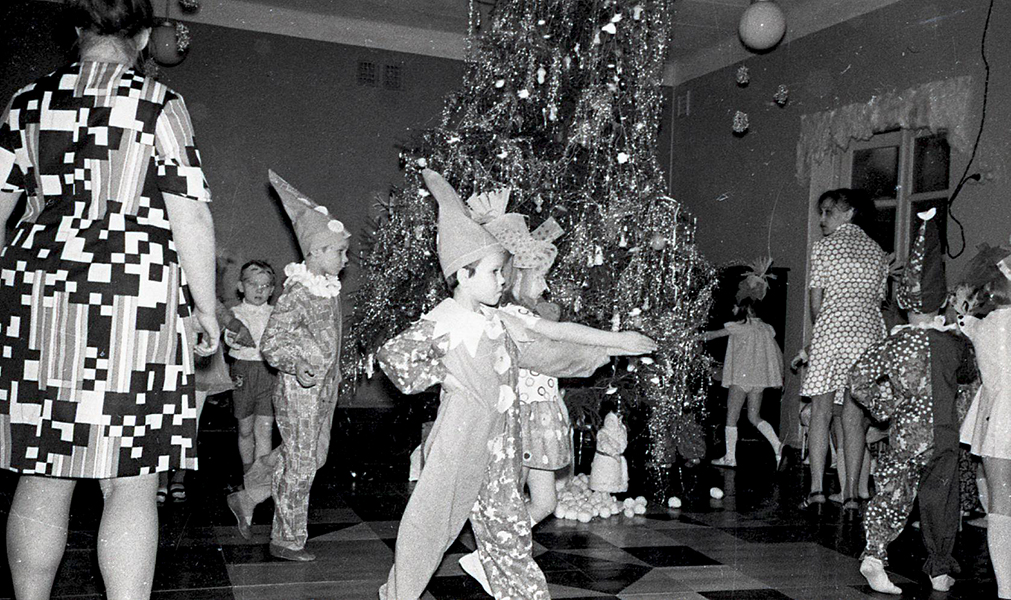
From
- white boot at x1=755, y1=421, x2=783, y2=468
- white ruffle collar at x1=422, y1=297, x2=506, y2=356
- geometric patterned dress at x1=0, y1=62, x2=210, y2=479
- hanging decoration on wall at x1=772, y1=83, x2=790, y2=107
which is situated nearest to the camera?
geometric patterned dress at x1=0, y1=62, x2=210, y2=479

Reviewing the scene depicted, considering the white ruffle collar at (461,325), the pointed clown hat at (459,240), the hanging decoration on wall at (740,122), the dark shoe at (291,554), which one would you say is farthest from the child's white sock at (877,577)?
the hanging decoration on wall at (740,122)

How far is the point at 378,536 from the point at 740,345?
11.6 ft

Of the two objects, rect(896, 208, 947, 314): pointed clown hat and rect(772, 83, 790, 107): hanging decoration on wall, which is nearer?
rect(896, 208, 947, 314): pointed clown hat

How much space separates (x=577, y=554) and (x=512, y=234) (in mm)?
1371

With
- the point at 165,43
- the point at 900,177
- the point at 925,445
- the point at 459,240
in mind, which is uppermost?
the point at 165,43

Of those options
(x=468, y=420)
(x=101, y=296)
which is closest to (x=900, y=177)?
(x=468, y=420)

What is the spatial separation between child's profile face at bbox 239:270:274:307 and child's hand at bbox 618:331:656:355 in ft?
9.46

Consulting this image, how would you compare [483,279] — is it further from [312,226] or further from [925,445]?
[925,445]

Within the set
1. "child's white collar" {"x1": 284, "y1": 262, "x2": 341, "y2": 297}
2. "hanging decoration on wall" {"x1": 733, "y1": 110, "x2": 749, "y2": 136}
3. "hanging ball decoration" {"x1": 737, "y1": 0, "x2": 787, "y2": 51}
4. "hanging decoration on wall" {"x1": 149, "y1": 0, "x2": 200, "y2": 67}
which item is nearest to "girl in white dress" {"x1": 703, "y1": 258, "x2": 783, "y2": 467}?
"hanging decoration on wall" {"x1": 733, "y1": 110, "x2": 749, "y2": 136}

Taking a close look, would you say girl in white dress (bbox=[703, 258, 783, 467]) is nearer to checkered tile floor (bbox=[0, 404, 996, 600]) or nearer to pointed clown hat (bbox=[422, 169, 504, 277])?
checkered tile floor (bbox=[0, 404, 996, 600])

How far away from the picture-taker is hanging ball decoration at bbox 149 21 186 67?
23.9ft

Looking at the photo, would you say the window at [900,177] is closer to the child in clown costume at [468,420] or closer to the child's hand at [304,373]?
the child in clown costume at [468,420]

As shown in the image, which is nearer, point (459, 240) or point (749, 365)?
point (459, 240)

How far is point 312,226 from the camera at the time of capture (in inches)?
137
